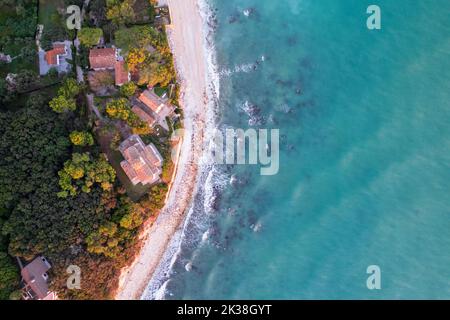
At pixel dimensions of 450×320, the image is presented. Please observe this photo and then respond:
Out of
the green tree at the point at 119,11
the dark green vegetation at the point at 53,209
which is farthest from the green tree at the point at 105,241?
the green tree at the point at 119,11

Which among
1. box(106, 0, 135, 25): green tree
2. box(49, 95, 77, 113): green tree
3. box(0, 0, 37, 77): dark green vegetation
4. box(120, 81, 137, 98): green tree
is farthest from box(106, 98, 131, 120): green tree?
box(0, 0, 37, 77): dark green vegetation

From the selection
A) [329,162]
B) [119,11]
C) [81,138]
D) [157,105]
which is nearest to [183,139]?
[157,105]

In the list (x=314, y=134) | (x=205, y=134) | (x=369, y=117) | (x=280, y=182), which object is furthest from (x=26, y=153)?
(x=369, y=117)

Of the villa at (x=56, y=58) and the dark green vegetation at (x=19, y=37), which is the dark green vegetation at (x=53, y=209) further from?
the dark green vegetation at (x=19, y=37)

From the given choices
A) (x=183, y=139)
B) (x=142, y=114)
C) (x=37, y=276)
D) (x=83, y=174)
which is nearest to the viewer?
(x=37, y=276)

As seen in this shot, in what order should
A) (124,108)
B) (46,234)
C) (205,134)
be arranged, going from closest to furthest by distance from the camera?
(46,234) → (124,108) → (205,134)

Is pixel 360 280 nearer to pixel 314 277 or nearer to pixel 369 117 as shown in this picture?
pixel 314 277

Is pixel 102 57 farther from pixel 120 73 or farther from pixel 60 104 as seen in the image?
pixel 60 104
